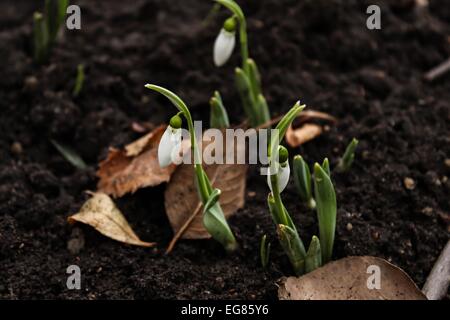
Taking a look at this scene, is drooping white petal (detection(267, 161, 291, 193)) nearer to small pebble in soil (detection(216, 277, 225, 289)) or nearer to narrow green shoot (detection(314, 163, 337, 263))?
narrow green shoot (detection(314, 163, 337, 263))

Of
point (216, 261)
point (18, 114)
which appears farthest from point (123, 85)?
point (216, 261)

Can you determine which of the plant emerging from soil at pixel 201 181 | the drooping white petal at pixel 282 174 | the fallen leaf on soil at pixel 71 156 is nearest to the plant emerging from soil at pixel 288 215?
the drooping white petal at pixel 282 174

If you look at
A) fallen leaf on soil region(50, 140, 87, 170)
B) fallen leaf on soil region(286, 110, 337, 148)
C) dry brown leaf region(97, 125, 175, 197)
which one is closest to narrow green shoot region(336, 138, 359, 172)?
fallen leaf on soil region(286, 110, 337, 148)

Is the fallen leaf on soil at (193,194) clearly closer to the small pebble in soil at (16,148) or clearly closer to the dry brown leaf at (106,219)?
the dry brown leaf at (106,219)

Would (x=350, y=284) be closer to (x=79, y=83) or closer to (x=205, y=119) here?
(x=205, y=119)

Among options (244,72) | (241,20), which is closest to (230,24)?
(241,20)

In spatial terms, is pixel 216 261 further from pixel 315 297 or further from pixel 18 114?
pixel 18 114
